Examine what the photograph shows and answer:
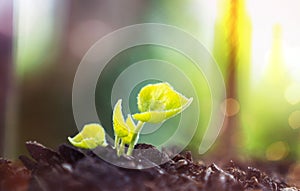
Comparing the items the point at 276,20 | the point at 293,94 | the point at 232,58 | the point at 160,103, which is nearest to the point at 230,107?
the point at 232,58

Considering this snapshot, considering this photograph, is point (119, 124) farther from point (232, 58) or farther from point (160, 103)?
point (232, 58)

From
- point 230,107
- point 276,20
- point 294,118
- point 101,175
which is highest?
point 276,20

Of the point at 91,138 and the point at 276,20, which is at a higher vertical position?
the point at 276,20

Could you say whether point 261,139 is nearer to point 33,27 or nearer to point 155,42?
point 155,42

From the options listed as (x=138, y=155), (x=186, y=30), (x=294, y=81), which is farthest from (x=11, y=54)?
(x=294, y=81)

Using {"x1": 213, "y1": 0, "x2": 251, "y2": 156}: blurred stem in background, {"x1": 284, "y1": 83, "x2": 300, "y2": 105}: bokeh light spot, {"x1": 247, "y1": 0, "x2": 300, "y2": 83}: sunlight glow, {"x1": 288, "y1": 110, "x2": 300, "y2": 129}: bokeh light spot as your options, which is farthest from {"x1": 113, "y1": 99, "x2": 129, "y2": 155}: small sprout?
{"x1": 284, "y1": 83, "x2": 300, "y2": 105}: bokeh light spot

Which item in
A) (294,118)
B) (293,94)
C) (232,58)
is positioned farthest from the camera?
(293,94)

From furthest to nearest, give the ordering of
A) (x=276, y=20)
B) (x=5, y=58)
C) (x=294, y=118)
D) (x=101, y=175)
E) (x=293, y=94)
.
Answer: (x=293, y=94)
(x=294, y=118)
(x=276, y=20)
(x=5, y=58)
(x=101, y=175)
